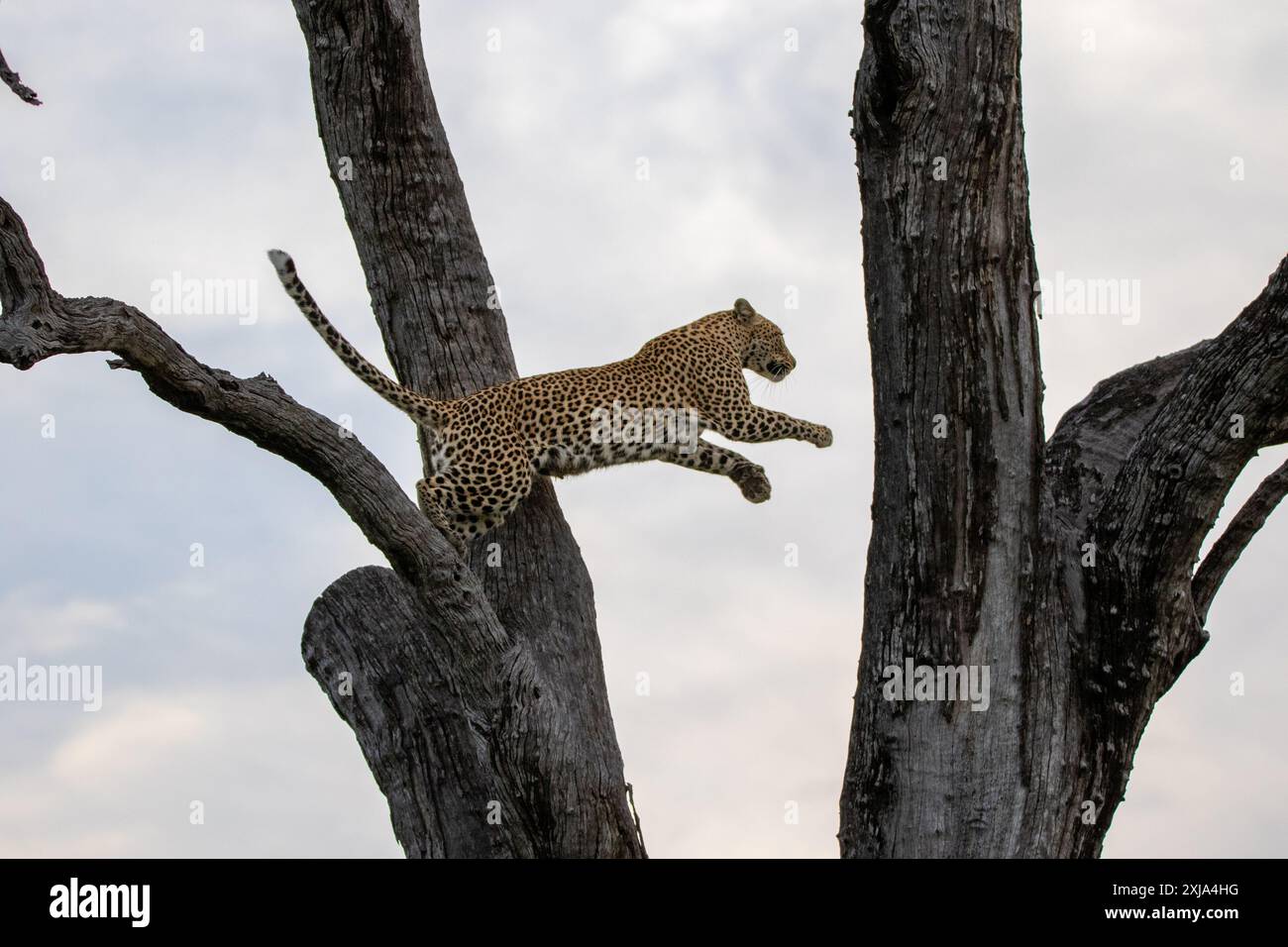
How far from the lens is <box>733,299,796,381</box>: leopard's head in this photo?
11305mm

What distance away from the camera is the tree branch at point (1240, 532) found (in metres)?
6.96

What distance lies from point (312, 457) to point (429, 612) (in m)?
0.92

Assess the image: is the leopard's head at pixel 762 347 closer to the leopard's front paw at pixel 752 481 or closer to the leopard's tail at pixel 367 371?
the leopard's front paw at pixel 752 481

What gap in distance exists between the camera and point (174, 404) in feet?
20.5

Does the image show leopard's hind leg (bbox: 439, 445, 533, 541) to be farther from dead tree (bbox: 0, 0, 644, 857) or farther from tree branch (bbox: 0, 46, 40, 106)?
tree branch (bbox: 0, 46, 40, 106)

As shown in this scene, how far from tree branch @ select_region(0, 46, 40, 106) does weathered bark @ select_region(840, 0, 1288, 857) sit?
370 centimetres

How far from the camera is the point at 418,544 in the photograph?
21.5 feet

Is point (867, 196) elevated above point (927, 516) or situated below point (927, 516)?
above

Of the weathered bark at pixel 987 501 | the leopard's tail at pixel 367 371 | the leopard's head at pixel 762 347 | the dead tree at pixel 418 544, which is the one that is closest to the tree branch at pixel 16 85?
the dead tree at pixel 418 544

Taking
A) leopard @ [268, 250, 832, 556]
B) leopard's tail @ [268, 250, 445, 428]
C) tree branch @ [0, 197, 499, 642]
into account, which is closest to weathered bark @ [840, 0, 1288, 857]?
tree branch @ [0, 197, 499, 642]

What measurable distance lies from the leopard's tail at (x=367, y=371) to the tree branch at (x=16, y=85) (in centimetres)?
188
